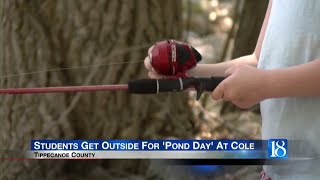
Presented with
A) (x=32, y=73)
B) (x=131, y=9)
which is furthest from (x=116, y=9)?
(x=32, y=73)

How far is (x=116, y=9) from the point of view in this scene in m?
1.86

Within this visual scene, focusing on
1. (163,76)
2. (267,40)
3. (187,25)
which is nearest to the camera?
(267,40)

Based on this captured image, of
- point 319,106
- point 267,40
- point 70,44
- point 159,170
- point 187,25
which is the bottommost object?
point 159,170

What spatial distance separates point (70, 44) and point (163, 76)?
88 cm

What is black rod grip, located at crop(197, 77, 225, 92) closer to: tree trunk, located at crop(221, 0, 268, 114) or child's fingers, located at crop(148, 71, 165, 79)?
child's fingers, located at crop(148, 71, 165, 79)

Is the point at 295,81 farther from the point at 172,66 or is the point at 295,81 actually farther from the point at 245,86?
the point at 172,66

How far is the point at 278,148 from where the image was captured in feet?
3.33

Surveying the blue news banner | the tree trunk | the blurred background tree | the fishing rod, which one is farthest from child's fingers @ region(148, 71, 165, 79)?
the tree trunk

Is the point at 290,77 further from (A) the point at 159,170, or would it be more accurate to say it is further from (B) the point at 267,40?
(A) the point at 159,170

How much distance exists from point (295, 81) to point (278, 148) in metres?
0.22

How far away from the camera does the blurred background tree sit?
1.86 metres

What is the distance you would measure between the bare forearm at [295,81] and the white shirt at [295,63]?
0.04 meters

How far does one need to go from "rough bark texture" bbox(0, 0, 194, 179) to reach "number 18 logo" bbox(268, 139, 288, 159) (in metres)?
0.87

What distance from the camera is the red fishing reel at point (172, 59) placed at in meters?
1.03
